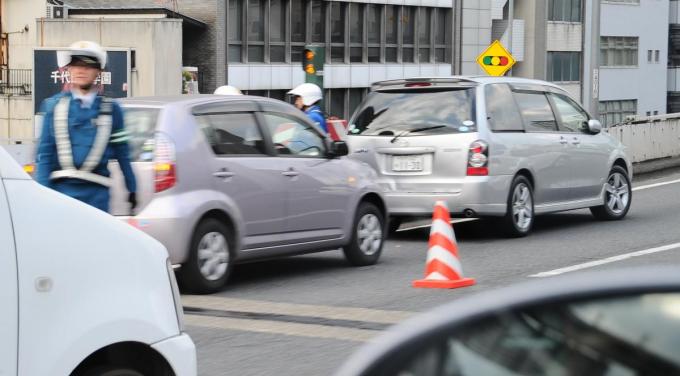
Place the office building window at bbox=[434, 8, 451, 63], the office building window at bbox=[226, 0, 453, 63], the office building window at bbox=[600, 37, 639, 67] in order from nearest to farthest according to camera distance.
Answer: the office building window at bbox=[226, 0, 453, 63]
the office building window at bbox=[434, 8, 451, 63]
the office building window at bbox=[600, 37, 639, 67]

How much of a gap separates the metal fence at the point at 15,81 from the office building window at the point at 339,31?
6.66 m

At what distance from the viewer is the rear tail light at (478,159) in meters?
13.6

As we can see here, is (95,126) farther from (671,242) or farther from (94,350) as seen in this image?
(671,242)

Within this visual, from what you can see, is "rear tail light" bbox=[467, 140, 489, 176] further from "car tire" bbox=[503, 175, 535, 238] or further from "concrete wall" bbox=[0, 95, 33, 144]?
"concrete wall" bbox=[0, 95, 33, 144]

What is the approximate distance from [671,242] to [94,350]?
9.70m

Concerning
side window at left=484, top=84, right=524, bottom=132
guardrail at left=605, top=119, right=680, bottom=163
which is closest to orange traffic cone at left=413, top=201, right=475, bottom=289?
side window at left=484, top=84, right=524, bottom=132

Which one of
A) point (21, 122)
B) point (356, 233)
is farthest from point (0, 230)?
point (21, 122)

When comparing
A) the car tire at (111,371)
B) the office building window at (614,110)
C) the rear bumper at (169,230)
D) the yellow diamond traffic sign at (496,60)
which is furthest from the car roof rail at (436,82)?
the office building window at (614,110)

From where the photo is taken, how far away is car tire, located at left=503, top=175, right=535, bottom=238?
14.1 meters

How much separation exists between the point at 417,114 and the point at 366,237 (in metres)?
2.34

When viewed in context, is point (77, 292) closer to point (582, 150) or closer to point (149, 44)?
point (582, 150)

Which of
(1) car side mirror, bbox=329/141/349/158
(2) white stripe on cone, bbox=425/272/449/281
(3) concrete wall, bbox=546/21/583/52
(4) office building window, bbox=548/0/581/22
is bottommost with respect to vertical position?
(2) white stripe on cone, bbox=425/272/449/281

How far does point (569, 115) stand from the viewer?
1552 centimetres

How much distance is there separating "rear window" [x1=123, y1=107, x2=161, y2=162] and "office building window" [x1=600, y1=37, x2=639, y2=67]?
67.9 meters
